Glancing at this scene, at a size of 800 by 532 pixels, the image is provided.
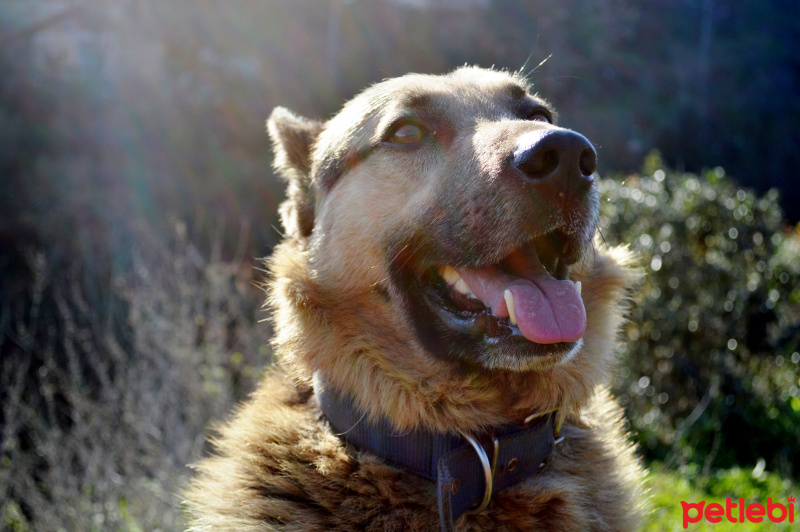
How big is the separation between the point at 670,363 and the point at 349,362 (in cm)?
415

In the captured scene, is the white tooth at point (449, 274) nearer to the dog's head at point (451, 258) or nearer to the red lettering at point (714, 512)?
the dog's head at point (451, 258)

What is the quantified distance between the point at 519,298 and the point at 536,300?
68 mm

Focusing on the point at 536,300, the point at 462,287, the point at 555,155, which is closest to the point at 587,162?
the point at 555,155

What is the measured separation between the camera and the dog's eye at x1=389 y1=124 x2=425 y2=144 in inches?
116

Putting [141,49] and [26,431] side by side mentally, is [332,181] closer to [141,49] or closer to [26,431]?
[26,431]

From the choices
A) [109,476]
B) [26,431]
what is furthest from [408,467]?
[26,431]

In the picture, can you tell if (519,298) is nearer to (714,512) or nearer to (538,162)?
(538,162)

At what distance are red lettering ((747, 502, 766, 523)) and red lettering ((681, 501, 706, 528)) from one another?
0.30m

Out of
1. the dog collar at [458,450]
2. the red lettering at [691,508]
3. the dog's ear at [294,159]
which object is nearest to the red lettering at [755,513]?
the red lettering at [691,508]

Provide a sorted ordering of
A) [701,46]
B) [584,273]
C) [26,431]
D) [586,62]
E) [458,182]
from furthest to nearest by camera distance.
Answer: [701,46] < [586,62] < [26,431] < [584,273] < [458,182]

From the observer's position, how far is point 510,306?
7.84 ft

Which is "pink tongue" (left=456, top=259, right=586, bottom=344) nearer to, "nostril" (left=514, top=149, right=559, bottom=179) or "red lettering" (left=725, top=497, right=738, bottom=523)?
"nostril" (left=514, top=149, right=559, bottom=179)

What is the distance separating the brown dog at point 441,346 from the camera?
233 centimetres

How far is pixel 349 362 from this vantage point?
267cm
